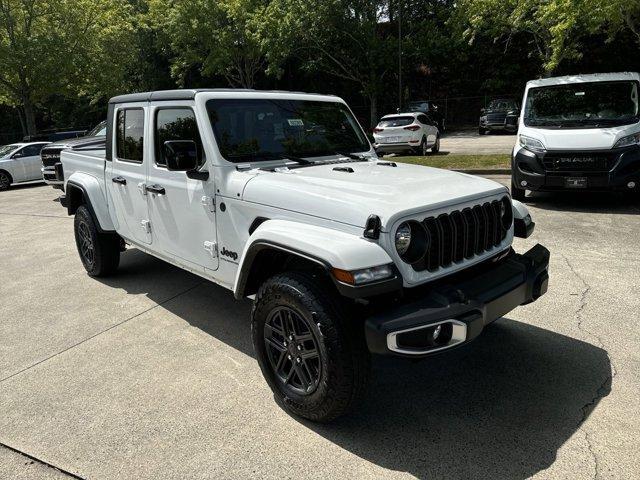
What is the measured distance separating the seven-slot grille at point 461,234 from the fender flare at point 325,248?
30 centimetres

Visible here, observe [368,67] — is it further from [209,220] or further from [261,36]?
[209,220]

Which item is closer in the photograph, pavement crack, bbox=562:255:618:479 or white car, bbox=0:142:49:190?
pavement crack, bbox=562:255:618:479

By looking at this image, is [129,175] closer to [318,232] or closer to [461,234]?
[318,232]

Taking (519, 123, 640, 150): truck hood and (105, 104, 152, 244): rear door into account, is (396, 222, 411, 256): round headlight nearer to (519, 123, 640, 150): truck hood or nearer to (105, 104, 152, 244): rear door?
(105, 104, 152, 244): rear door

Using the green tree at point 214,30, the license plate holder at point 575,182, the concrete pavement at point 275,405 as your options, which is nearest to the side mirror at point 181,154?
the concrete pavement at point 275,405

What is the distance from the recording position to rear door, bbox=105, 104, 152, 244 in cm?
449

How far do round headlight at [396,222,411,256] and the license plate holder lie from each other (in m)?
5.81

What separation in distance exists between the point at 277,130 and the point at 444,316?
6.83 feet

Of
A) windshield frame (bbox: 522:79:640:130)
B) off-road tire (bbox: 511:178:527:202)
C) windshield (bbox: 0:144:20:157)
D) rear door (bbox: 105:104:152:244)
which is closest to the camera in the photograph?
rear door (bbox: 105:104:152:244)

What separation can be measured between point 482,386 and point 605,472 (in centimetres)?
90

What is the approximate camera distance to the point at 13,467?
8.96ft

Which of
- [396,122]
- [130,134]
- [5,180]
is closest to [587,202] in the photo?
[130,134]

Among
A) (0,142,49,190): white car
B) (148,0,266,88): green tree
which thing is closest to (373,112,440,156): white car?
(0,142,49,190): white car

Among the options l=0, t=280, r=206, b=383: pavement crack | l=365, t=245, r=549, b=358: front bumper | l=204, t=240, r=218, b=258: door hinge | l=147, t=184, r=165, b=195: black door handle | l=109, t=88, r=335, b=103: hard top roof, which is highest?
l=109, t=88, r=335, b=103: hard top roof
